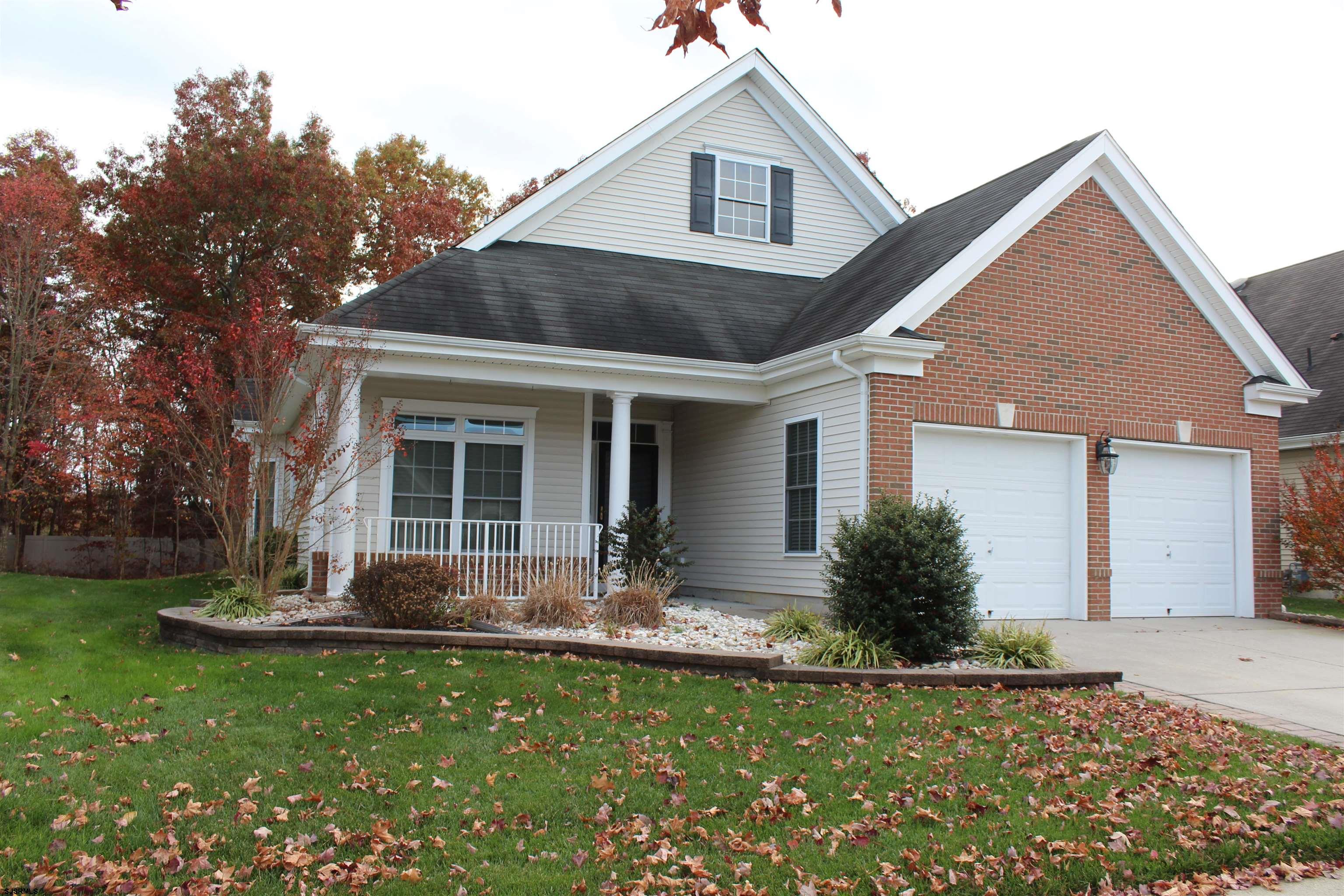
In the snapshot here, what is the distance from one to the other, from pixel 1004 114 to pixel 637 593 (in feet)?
25.9

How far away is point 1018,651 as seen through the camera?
884 centimetres

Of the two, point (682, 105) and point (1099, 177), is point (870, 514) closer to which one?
point (1099, 177)

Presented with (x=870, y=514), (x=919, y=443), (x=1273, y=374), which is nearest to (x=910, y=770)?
(x=870, y=514)

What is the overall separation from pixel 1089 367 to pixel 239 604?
10092 millimetres

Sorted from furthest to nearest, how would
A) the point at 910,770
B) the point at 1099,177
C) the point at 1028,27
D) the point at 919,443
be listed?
the point at 1099,177 → the point at 919,443 → the point at 1028,27 → the point at 910,770

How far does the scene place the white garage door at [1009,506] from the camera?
1229 centimetres

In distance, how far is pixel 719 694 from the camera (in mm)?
7621

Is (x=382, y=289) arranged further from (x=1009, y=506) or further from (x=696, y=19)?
(x=696, y=19)

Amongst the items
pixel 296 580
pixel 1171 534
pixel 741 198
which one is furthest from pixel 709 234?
pixel 296 580

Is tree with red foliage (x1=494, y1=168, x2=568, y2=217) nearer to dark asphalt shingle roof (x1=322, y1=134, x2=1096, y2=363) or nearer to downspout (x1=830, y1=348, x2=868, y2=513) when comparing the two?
dark asphalt shingle roof (x1=322, y1=134, x2=1096, y2=363)

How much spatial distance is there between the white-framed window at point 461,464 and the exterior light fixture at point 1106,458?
A: 740cm

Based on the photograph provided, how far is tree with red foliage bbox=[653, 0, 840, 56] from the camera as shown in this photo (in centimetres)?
384

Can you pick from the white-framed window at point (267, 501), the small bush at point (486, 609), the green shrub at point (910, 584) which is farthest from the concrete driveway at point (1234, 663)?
the white-framed window at point (267, 501)

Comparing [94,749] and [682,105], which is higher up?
[682,105]
